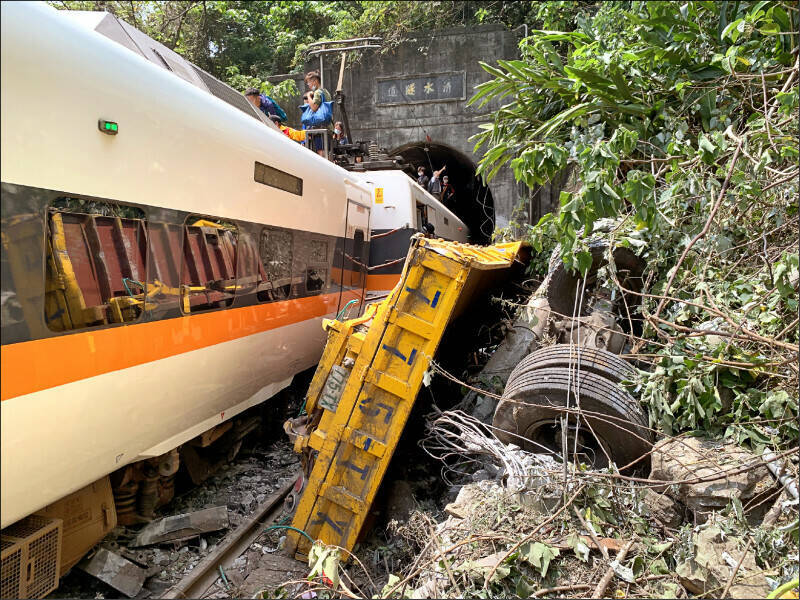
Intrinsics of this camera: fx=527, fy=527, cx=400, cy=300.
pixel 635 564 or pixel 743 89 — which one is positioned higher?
pixel 743 89

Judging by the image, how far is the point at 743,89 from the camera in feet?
11.7

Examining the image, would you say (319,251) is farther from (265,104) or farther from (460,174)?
(460,174)

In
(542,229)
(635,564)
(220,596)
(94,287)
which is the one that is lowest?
(220,596)

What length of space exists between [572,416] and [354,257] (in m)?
3.92

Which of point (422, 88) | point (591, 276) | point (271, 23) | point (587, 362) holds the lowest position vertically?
point (587, 362)

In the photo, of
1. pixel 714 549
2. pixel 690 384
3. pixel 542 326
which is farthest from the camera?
pixel 542 326

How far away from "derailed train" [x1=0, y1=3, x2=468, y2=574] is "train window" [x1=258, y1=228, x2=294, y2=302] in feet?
0.07

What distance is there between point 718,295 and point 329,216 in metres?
3.84

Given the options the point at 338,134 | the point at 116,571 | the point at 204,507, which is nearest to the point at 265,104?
the point at 338,134

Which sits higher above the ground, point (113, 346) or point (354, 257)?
point (354, 257)

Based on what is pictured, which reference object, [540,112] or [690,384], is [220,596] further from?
[540,112]

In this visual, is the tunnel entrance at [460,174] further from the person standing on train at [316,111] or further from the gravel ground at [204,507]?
the gravel ground at [204,507]

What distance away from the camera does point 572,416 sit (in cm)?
367

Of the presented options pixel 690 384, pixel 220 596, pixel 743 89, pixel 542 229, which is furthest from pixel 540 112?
pixel 220 596
